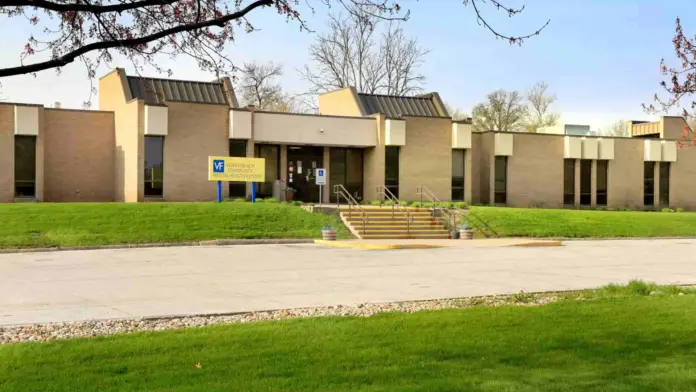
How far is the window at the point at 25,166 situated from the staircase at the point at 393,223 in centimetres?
1371

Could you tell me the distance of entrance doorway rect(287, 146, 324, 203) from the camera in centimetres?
3781

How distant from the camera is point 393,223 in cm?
3012

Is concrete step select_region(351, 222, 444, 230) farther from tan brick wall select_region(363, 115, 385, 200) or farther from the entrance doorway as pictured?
the entrance doorway

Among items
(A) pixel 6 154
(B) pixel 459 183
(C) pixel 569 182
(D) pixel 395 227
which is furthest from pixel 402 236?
(C) pixel 569 182

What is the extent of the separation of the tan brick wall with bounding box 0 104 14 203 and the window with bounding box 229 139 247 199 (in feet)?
30.7

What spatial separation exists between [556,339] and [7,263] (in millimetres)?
14565

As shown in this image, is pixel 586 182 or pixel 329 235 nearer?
pixel 329 235

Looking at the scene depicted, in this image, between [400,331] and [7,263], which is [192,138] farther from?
[400,331]

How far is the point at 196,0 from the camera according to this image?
7.03 m

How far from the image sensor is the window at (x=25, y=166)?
108ft

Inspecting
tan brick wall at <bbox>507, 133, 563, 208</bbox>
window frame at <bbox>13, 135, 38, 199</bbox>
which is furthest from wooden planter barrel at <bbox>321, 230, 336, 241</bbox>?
tan brick wall at <bbox>507, 133, 563, 208</bbox>

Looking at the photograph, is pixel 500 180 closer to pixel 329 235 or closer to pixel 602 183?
pixel 602 183

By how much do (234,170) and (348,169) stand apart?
27.9ft

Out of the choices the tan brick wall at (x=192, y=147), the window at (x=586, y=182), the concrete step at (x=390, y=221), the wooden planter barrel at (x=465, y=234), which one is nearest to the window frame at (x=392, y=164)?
the concrete step at (x=390, y=221)
